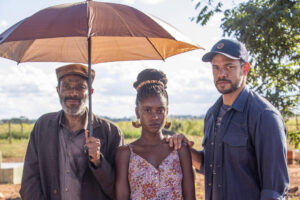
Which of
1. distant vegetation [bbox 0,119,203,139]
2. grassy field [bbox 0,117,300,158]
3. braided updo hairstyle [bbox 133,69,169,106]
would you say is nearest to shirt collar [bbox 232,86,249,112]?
braided updo hairstyle [bbox 133,69,169,106]

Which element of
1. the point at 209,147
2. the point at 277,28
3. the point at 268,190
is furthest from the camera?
the point at 277,28

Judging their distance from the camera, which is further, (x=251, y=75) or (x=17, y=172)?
(x=17, y=172)

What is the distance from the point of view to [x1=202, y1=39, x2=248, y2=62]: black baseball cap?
298 cm

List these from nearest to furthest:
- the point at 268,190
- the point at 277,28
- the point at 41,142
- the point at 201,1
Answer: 1. the point at 268,190
2. the point at 41,142
3. the point at 277,28
4. the point at 201,1

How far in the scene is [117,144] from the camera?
3.54 m

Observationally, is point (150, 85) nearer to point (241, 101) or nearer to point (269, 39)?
point (241, 101)

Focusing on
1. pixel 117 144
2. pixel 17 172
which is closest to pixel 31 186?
pixel 117 144

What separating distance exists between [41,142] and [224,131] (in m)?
1.64

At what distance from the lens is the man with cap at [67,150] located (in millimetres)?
3352

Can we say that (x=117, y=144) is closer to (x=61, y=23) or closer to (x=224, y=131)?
(x=224, y=131)

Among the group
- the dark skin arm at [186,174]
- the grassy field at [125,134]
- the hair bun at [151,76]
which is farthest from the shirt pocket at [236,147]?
the grassy field at [125,134]

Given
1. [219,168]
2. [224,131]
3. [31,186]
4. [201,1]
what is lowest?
[31,186]

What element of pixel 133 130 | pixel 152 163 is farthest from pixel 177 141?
pixel 133 130

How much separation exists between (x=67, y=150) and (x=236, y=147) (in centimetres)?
150
